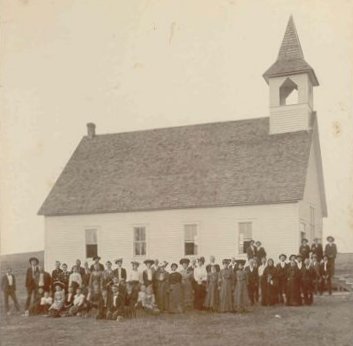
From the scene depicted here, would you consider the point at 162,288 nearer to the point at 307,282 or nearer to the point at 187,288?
the point at 187,288

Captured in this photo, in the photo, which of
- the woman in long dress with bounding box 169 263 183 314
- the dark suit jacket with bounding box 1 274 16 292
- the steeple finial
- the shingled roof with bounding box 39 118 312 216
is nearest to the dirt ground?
the woman in long dress with bounding box 169 263 183 314

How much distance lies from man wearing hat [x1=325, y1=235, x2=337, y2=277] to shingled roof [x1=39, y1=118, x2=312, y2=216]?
67.2 inches

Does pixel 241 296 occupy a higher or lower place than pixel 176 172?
lower

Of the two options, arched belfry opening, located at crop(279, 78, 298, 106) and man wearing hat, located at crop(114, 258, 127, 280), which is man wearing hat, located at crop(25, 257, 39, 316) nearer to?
man wearing hat, located at crop(114, 258, 127, 280)

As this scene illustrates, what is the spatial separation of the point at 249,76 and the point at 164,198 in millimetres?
3212

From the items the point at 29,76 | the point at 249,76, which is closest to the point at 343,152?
the point at 249,76

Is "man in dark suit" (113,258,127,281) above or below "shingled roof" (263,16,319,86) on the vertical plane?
below

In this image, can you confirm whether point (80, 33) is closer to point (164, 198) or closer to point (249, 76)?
point (249, 76)

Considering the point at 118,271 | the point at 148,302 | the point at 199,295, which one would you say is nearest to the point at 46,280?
the point at 118,271

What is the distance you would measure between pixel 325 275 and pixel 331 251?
4.46 ft

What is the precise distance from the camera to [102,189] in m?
12.4

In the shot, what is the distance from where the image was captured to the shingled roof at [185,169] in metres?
11.5

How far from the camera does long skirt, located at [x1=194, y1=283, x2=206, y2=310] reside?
10531 mm

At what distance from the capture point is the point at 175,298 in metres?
10.6
